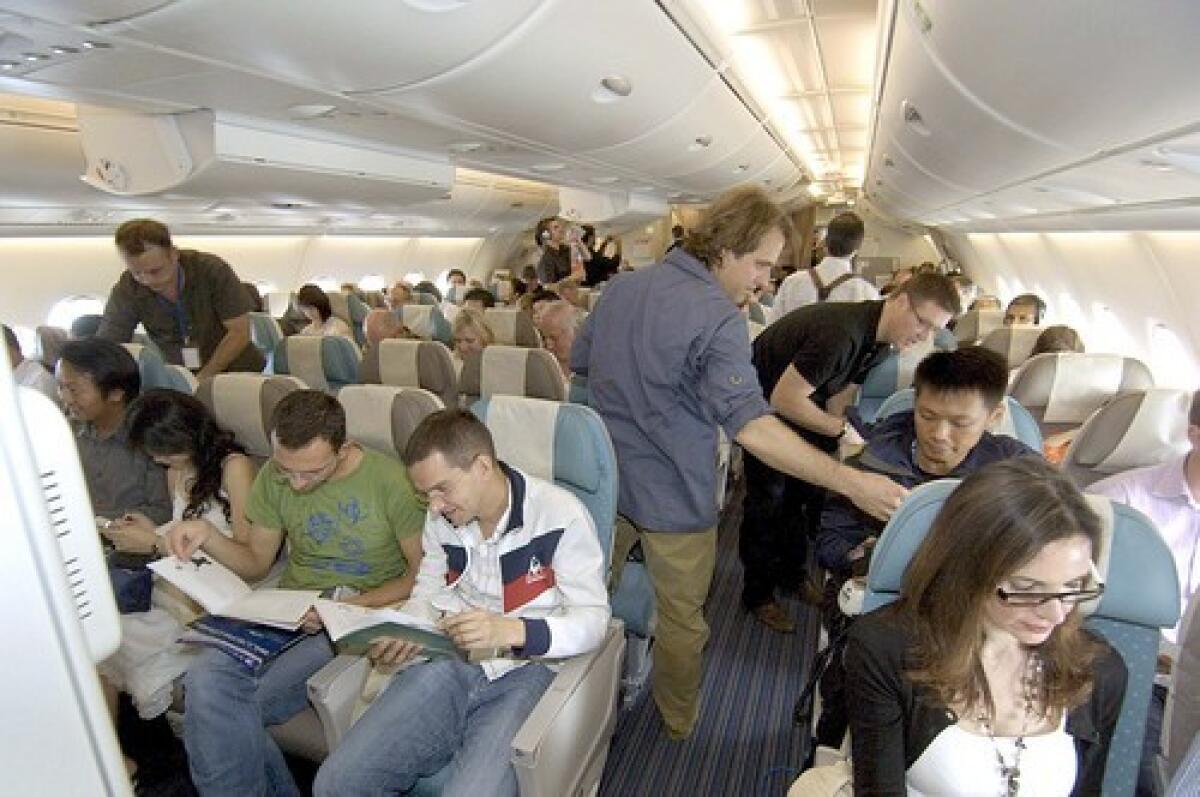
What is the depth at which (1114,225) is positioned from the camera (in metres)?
4.73

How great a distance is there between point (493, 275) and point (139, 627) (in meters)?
13.6

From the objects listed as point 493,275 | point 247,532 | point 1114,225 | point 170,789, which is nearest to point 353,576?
point 247,532

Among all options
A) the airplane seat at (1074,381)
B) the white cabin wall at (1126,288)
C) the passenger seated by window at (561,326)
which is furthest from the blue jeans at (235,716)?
the white cabin wall at (1126,288)

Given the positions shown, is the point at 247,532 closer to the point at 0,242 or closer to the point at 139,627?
the point at 139,627

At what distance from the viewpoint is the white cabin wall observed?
16.7 ft

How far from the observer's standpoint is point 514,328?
19.2 feet

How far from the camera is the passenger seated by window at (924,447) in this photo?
2.05 m

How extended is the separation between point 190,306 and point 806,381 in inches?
132

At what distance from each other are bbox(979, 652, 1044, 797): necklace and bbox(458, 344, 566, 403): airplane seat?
2520 mm

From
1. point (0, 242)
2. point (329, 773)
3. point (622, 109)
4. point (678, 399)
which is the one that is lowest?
point (329, 773)

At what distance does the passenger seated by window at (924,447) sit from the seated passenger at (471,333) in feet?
9.67

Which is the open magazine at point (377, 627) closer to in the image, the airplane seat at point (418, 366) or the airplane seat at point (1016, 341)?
the airplane seat at point (418, 366)

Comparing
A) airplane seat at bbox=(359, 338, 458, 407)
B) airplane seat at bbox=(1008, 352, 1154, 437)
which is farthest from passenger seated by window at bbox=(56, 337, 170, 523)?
airplane seat at bbox=(1008, 352, 1154, 437)

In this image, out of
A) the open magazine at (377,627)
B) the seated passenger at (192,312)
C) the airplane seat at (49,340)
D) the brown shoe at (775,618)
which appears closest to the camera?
the open magazine at (377,627)
